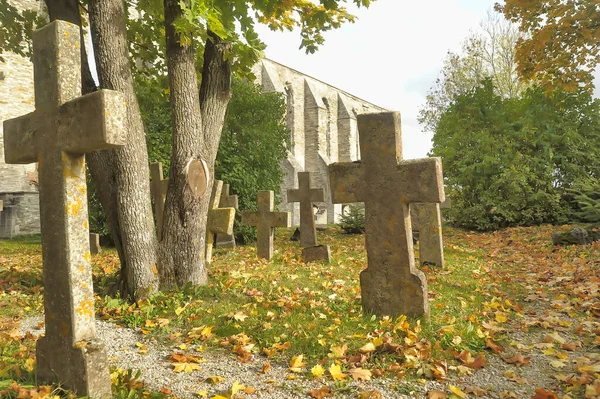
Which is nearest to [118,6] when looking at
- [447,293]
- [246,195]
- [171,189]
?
[171,189]

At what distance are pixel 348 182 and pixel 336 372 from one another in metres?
2.01

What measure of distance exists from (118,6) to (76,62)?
108 inches

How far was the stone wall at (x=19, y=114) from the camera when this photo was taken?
17391 millimetres

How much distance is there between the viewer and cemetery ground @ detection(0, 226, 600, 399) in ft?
10.5

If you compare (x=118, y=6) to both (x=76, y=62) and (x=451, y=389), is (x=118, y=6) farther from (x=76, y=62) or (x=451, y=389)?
(x=451, y=389)

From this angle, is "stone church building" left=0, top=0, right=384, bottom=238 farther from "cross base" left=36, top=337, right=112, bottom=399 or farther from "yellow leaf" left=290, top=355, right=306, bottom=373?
"cross base" left=36, top=337, right=112, bottom=399

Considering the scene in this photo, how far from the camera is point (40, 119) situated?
10.1ft

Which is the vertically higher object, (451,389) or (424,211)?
(424,211)

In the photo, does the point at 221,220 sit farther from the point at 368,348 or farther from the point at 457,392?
the point at 457,392

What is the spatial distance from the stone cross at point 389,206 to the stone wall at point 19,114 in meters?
16.9

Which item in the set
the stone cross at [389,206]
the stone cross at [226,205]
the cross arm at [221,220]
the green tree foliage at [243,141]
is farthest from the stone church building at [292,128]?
the stone cross at [389,206]

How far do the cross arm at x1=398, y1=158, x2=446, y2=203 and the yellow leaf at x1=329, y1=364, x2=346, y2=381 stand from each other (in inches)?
Answer: 69.6

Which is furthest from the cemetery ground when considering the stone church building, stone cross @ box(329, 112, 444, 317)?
the stone church building

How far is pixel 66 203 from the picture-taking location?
2.89m
